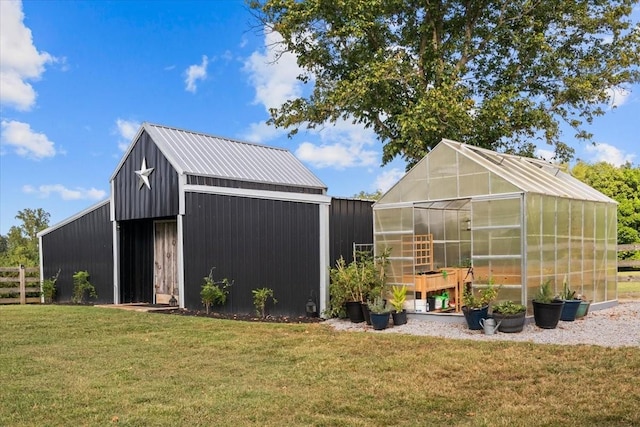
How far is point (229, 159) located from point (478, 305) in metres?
8.90

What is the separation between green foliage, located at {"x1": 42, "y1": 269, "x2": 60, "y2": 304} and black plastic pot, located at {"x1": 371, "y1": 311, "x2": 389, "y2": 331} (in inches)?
481

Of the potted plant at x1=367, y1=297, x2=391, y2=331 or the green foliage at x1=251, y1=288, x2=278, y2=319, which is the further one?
the green foliage at x1=251, y1=288, x2=278, y2=319

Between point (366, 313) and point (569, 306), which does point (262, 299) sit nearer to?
point (366, 313)

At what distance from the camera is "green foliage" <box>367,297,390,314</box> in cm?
1008

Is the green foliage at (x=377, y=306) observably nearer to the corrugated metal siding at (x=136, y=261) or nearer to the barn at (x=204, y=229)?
the barn at (x=204, y=229)

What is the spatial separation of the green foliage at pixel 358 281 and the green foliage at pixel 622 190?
61.3 feet

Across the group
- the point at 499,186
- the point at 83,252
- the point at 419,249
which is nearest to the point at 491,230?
the point at 499,186

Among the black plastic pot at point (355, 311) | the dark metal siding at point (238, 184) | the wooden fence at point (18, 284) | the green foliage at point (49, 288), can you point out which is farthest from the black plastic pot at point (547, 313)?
the wooden fence at point (18, 284)

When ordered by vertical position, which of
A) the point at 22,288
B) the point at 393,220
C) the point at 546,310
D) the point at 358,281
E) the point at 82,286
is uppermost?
the point at 393,220

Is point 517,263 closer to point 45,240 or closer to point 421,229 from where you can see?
point 421,229

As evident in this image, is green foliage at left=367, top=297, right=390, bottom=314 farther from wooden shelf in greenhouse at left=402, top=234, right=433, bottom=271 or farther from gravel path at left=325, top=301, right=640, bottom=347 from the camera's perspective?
wooden shelf in greenhouse at left=402, top=234, right=433, bottom=271

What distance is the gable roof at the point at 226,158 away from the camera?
14.4 m

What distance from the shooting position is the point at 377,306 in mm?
10141

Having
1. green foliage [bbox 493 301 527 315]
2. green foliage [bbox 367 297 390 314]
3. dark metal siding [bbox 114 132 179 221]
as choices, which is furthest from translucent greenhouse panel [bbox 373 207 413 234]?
dark metal siding [bbox 114 132 179 221]
